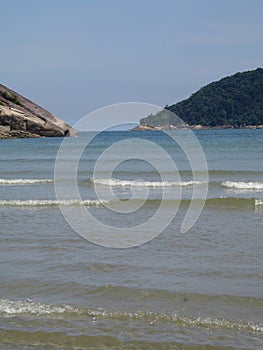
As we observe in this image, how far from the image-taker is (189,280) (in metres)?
7.69

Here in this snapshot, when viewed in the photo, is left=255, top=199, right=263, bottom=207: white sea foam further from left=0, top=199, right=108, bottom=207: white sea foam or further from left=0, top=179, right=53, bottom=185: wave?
left=0, top=179, right=53, bottom=185: wave

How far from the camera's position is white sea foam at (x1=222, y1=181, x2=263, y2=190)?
61.3 feet

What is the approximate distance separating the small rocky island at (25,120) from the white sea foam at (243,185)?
1789 inches

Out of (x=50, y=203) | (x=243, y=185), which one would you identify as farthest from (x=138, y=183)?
(x=50, y=203)

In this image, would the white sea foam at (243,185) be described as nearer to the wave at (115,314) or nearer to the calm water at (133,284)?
the calm water at (133,284)

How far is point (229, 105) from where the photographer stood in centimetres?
13712

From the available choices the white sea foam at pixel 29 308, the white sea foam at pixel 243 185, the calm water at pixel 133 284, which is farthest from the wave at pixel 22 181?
the white sea foam at pixel 29 308

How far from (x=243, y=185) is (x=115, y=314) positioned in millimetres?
13360

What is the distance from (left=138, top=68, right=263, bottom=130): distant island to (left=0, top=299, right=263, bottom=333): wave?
122083 millimetres

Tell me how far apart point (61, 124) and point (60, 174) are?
4447 cm

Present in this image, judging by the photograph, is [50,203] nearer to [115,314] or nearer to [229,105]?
[115,314]

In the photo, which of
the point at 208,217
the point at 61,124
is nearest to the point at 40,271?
the point at 208,217

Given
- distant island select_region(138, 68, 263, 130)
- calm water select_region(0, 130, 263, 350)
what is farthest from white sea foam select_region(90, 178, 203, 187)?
distant island select_region(138, 68, 263, 130)

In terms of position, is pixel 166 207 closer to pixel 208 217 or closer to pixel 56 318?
pixel 208 217
